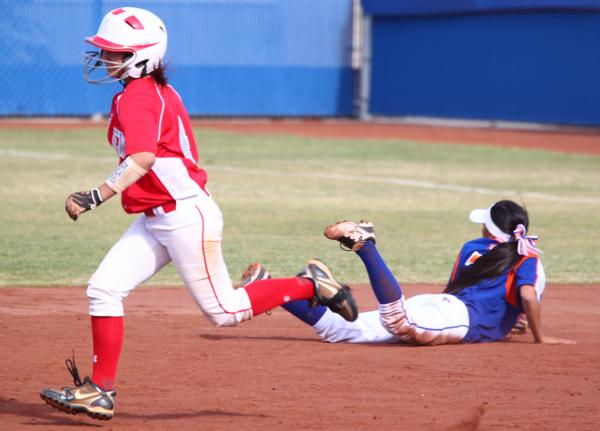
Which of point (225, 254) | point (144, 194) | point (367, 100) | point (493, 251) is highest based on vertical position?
point (144, 194)

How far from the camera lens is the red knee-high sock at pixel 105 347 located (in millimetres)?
5395

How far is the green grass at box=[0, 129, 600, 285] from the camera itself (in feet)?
35.8

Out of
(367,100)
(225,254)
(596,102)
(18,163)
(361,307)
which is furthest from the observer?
(367,100)

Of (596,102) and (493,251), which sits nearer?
(493,251)

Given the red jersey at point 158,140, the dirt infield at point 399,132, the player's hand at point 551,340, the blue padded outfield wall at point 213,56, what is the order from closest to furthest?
the red jersey at point 158,140 < the player's hand at point 551,340 < the dirt infield at point 399,132 < the blue padded outfield wall at point 213,56

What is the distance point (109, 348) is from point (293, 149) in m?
18.3

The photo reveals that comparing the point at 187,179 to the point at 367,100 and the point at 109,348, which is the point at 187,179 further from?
the point at 367,100

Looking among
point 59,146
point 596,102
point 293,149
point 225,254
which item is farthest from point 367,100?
point 225,254

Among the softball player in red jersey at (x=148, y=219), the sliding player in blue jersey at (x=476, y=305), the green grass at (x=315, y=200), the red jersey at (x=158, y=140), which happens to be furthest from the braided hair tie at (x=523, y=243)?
the green grass at (x=315, y=200)

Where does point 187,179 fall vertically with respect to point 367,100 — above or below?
above

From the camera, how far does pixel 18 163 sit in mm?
19328

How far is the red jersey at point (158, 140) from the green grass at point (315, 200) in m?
4.40

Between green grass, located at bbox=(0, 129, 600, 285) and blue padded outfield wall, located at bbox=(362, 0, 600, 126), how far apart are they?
496cm

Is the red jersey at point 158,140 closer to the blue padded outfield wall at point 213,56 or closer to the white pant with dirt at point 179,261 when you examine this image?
the white pant with dirt at point 179,261
